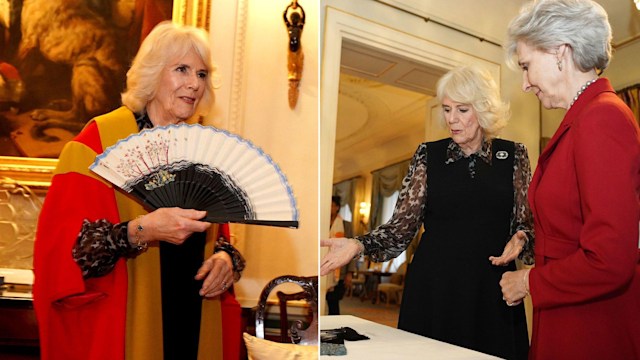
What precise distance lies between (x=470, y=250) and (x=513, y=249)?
0.12 m

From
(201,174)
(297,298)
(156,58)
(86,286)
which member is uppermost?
(156,58)

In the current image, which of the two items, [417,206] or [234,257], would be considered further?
[417,206]

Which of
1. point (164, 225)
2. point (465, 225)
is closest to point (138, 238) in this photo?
point (164, 225)

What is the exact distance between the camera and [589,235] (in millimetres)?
777

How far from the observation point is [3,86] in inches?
68.1

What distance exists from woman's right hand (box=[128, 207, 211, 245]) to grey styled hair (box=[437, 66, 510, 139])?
865mm

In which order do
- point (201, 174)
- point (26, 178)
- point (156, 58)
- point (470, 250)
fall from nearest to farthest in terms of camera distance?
point (201, 174)
point (156, 58)
point (470, 250)
point (26, 178)

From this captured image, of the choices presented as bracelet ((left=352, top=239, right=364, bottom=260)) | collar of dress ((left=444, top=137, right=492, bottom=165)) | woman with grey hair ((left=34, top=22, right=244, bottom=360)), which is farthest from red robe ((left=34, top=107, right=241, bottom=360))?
collar of dress ((left=444, top=137, right=492, bottom=165))

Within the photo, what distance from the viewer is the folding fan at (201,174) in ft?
3.17

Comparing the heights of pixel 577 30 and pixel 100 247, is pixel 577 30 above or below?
above

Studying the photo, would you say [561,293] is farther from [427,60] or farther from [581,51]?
[427,60]

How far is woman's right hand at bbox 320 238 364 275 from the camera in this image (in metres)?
1.19

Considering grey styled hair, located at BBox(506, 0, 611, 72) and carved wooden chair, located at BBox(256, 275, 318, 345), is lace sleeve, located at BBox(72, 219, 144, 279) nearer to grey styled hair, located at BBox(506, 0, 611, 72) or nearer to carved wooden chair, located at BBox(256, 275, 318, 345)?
carved wooden chair, located at BBox(256, 275, 318, 345)

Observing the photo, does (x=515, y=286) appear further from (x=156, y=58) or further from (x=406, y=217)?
(x=156, y=58)
